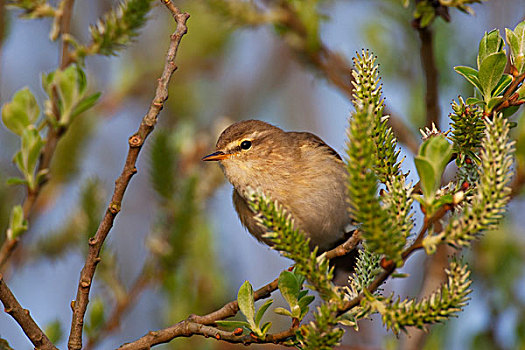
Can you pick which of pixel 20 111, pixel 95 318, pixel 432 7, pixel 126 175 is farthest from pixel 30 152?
pixel 432 7

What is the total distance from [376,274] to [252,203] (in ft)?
1.21

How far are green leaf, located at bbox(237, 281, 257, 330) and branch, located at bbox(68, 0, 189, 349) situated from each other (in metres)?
0.41

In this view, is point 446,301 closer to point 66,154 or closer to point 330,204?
point 330,204

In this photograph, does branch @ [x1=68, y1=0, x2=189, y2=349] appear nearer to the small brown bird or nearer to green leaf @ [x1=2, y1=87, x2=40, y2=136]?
green leaf @ [x1=2, y1=87, x2=40, y2=136]

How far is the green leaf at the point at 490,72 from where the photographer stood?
4.55ft

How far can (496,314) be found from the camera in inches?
130

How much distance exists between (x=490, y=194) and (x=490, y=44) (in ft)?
1.60

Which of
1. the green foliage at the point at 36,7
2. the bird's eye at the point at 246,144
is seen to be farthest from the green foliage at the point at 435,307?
the bird's eye at the point at 246,144

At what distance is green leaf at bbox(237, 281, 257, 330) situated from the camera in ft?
5.16

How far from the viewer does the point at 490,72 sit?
141 cm

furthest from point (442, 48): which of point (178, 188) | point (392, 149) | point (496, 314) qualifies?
point (392, 149)

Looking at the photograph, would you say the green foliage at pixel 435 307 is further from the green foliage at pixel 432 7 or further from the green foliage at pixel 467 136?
the green foliage at pixel 432 7

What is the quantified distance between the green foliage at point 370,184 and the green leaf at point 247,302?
19.6 inches

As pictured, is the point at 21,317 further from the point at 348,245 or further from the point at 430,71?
the point at 430,71
